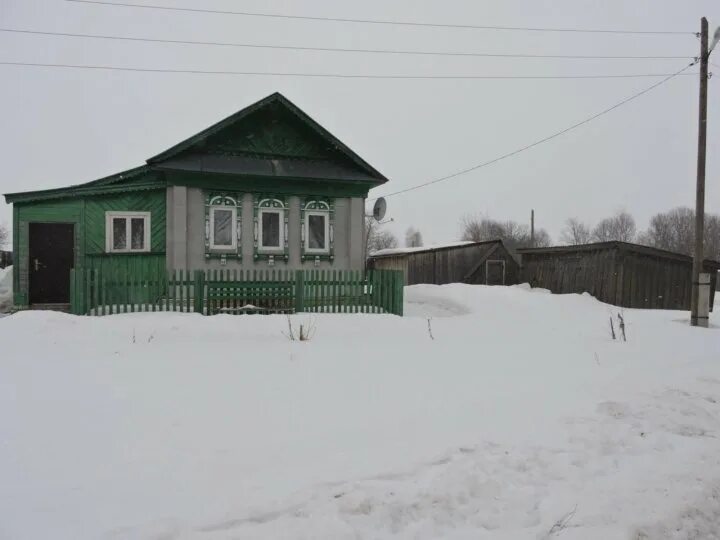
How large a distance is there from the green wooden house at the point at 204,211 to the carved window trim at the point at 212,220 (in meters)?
0.03

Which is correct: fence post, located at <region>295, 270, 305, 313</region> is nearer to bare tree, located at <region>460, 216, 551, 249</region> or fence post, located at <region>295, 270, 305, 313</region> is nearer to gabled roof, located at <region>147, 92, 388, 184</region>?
gabled roof, located at <region>147, 92, 388, 184</region>

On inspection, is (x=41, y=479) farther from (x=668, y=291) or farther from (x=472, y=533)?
(x=668, y=291)

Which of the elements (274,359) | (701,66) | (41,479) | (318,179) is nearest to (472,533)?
(41,479)

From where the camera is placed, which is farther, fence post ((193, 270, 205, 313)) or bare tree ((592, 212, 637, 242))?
bare tree ((592, 212, 637, 242))

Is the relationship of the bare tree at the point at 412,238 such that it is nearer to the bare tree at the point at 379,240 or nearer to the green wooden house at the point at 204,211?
the bare tree at the point at 379,240

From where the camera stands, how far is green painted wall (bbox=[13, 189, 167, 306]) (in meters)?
12.2

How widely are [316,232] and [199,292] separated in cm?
464

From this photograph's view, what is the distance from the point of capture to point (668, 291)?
1758 cm

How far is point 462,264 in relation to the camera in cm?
2456

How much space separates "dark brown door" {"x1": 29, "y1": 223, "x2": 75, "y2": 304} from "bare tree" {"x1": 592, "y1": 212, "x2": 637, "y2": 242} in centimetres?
7917

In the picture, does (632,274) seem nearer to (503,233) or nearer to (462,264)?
(462,264)

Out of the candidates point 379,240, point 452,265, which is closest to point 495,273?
point 452,265

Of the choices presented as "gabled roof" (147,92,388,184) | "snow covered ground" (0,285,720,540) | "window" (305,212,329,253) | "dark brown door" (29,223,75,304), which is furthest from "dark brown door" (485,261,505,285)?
"dark brown door" (29,223,75,304)

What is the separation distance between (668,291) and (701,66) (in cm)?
938
